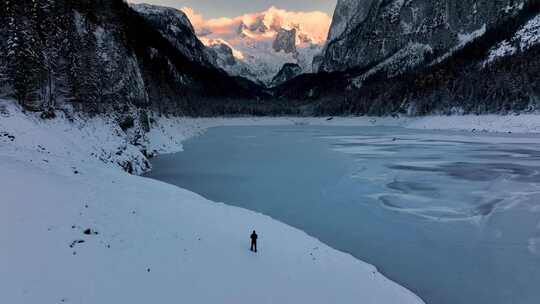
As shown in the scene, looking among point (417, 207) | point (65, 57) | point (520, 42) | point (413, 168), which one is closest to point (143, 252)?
point (417, 207)

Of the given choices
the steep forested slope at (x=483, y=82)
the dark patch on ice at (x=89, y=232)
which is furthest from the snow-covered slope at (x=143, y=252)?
the steep forested slope at (x=483, y=82)

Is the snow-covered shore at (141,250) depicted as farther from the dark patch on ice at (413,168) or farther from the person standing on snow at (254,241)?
the dark patch on ice at (413,168)

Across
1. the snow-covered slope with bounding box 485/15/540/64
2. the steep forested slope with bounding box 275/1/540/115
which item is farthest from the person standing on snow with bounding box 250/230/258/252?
the snow-covered slope with bounding box 485/15/540/64

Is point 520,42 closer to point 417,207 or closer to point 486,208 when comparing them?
point 486,208

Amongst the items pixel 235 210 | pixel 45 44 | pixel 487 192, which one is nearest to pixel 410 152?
pixel 487 192

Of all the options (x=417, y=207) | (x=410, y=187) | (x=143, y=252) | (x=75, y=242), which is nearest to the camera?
(x=75, y=242)

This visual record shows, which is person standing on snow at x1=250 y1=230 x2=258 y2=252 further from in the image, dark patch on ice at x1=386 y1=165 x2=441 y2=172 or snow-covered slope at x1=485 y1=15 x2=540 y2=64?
snow-covered slope at x1=485 y1=15 x2=540 y2=64

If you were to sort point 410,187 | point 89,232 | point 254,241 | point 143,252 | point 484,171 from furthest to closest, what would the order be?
point 484,171 → point 410,187 → point 254,241 → point 89,232 → point 143,252
